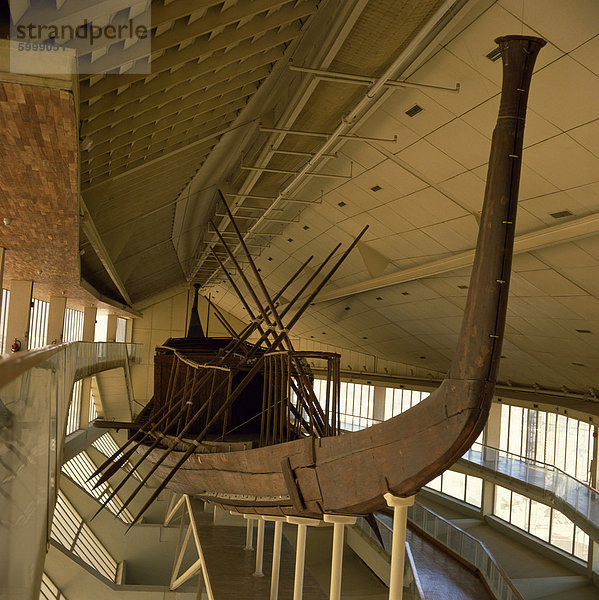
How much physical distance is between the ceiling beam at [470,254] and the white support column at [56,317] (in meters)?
8.36

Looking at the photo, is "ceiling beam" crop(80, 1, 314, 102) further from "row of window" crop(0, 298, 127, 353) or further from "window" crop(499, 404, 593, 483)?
"window" crop(499, 404, 593, 483)

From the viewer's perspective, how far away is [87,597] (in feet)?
42.1

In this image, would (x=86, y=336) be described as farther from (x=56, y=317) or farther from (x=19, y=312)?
(x=19, y=312)

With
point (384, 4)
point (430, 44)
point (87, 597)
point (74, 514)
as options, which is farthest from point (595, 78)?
point (74, 514)

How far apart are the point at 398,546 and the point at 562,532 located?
57.0 feet

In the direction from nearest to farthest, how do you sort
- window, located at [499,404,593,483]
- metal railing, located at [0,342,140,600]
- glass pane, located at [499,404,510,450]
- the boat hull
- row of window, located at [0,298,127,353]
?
metal railing, located at [0,342,140,600], the boat hull, window, located at [499,404,593,483], row of window, located at [0,298,127,353], glass pane, located at [499,404,510,450]

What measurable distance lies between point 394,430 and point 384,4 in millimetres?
4277

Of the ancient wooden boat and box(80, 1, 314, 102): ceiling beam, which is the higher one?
box(80, 1, 314, 102): ceiling beam

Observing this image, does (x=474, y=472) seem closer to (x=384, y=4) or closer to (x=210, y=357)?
(x=210, y=357)

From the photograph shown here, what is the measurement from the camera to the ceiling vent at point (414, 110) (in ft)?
31.6

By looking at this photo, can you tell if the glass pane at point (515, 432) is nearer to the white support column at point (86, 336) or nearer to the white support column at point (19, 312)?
the white support column at point (86, 336)

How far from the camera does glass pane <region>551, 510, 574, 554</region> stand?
19562 millimetres

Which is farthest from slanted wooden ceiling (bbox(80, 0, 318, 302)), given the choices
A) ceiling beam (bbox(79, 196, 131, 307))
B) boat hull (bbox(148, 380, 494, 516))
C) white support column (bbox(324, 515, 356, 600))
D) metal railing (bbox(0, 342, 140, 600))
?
white support column (bbox(324, 515, 356, 600))

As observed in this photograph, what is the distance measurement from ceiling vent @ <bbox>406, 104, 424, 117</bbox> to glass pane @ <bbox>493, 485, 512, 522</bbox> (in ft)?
55.5
